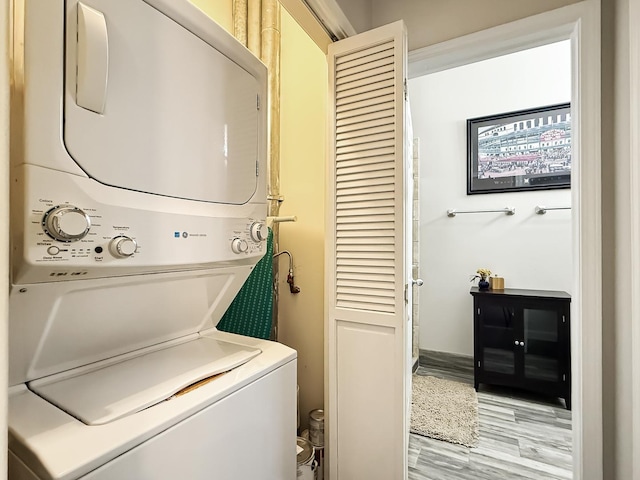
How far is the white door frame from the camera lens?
4.38 feet

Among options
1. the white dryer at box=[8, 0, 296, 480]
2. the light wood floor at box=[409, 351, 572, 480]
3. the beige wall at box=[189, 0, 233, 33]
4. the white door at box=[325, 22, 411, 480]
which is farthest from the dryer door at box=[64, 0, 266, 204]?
the light wood floor at box=[409, 351, 572, 480]

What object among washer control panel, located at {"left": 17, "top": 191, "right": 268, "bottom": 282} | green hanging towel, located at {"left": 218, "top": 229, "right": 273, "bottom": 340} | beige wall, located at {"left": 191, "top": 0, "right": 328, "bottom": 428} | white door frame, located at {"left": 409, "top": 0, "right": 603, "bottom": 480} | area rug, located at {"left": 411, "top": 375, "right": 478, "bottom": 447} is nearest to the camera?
washer control panel, located at {"left": 17, "top": 191, "right": 268, "bottom": 282}

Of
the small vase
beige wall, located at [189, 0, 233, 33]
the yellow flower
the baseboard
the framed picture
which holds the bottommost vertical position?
the baseboard

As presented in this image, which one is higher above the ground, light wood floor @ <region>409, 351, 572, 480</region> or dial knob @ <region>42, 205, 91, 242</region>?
dial knob @ <region>42, 205, 91, 242</region>

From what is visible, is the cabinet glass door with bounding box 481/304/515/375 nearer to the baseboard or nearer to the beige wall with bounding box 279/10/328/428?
the baseboard

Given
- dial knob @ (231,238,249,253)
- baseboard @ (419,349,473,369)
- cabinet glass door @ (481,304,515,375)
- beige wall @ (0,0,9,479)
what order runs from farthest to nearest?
baseboard @ (419,349,473,369) → cabinet glass door @ (481,304,515,375) → dial knob @ (231,238,249,253) → beige wall @ (0,0,9,479)

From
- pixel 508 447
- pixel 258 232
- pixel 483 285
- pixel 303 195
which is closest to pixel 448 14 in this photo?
pixel 303 195

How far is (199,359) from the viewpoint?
98 cm

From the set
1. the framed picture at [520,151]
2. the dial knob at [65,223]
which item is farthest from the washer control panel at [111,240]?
the framed picture at [520,151]

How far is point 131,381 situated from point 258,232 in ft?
1.79

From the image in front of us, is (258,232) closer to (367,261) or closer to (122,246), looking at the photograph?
(122,246)

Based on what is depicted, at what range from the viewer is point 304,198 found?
204 centimetres

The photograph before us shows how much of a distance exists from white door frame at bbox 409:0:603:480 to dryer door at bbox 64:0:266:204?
1.36 m

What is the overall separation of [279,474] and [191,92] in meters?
1.16
